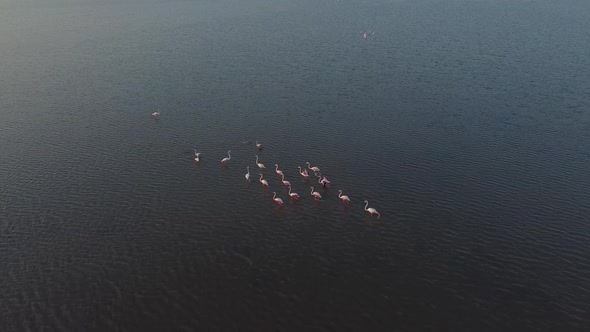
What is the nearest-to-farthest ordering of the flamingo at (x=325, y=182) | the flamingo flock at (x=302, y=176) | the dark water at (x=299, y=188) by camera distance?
the dark water at (x=299, y=188), the flamingo flock at (x=302, y=176), the flamingo at (x=325, y=182)

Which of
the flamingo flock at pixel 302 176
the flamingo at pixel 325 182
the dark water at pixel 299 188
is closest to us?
the dark water at pixel 299 188

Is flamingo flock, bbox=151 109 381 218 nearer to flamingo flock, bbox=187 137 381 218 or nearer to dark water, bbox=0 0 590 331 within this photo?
flamingo flock, bbox=187 137 381 218

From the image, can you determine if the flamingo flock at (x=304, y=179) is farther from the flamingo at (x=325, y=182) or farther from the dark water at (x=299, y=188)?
the dark water at (x=299, y=188)

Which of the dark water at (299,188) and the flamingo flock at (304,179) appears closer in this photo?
the dark water at (299,188)

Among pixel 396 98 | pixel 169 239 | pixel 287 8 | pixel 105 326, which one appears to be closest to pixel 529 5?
pixel 287 8

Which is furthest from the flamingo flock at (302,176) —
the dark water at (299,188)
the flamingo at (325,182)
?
the dark water at (299,188)

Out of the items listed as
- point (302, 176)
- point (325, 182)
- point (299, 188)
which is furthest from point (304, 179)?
point (325, 182)

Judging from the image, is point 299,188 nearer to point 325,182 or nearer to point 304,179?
point 304,179

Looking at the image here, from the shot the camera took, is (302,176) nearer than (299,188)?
No

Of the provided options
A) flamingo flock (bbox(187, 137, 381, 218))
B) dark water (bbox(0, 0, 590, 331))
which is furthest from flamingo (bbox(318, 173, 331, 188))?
dark water (bbox(0, 0, 590, 331))
